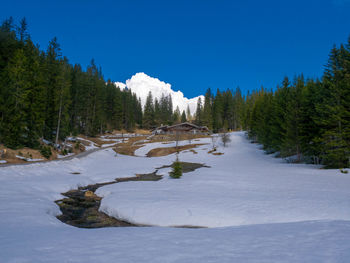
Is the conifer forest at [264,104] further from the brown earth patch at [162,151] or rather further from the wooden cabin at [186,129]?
the wooden cabin at [186,129]

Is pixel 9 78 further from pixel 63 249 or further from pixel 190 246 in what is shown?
pixel 190 246

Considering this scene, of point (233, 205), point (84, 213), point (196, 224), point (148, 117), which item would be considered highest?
point (148, 117)

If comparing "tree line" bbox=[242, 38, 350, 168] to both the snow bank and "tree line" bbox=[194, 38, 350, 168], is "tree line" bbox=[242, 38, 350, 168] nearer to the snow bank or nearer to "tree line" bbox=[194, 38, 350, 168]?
"tree line" bbox=[194, 38, 350, 168]

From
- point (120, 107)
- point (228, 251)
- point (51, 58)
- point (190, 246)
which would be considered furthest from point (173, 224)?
point (120, 107)

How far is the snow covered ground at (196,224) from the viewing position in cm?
417

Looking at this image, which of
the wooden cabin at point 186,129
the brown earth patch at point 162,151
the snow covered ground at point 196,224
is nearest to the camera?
the snow covered ground at point 196,224

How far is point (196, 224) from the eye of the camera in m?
8.38

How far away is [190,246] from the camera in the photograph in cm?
476

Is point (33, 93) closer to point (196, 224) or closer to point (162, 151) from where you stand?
point (162, 151)

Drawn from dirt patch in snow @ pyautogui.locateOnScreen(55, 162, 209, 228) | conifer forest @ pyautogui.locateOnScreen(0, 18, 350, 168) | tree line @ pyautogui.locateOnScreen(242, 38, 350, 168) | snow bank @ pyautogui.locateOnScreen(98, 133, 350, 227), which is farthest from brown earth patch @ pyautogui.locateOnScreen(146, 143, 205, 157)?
dirt patch in snow @ pyautogui.locateOnScreen(55, 162, 209, 228)

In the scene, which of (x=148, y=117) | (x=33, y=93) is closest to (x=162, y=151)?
(x=33, y=93)

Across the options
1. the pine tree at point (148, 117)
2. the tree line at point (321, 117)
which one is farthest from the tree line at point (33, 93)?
the pine tree at point (148, 117)

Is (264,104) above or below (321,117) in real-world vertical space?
above

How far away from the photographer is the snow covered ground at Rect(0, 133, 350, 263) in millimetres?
4172
